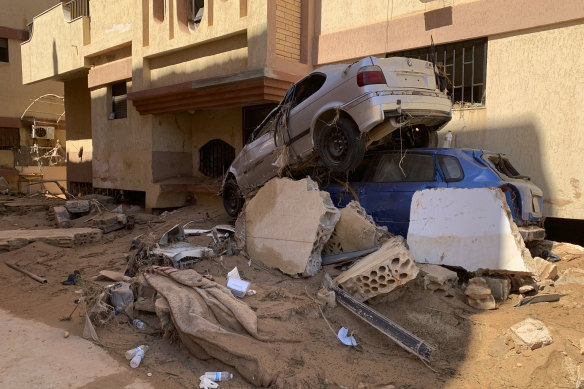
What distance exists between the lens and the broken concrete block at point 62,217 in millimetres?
10289

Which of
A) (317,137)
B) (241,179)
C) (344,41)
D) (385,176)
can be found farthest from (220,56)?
(385,176)

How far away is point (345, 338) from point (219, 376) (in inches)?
50.4

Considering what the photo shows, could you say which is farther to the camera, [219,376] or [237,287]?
[237,287]

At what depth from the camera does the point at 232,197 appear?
8.30m

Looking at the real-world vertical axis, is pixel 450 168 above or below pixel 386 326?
above

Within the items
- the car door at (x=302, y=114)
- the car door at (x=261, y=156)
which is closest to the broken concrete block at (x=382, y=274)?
the car door at (x=302, y=114)

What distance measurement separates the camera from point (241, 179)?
7.89 m

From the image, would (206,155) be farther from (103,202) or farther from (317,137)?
(317,137)

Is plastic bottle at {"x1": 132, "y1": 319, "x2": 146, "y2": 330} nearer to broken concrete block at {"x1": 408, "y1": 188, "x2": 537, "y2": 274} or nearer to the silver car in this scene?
the silver car

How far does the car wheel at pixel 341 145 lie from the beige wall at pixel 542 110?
2970 mm

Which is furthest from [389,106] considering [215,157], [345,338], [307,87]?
[215,157]

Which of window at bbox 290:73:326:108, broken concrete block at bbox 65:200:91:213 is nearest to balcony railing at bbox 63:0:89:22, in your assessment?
broken concrete block at bbox 65:200:91:213

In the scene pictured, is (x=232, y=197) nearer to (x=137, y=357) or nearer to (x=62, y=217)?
(x=137, y=357)

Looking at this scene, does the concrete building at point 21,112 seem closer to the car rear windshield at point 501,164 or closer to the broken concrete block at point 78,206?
the broken concrete block at point 78,206
